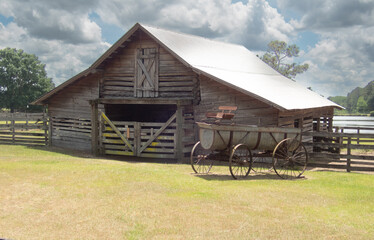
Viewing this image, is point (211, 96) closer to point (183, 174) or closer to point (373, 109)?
point (183, 174)

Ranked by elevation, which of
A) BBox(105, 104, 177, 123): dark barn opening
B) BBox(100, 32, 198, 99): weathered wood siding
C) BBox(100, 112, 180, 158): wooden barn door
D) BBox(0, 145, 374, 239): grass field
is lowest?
BBox(0, 145, 374, 239): grass field

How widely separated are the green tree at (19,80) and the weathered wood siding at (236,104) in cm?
4812

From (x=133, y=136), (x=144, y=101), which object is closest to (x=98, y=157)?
(x=133, y=136)

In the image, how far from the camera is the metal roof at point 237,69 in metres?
15.6

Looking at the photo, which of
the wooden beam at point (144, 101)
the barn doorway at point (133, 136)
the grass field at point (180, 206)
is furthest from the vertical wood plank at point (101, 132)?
the grass field at point (180, 206)

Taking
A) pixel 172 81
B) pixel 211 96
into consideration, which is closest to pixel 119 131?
pixel 172 81

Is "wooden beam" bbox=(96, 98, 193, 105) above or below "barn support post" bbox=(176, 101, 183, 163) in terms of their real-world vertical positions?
above

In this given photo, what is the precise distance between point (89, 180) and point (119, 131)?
6.52 metres

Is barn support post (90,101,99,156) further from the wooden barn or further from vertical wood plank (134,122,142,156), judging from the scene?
vertical wood plank (134,122,142,156)

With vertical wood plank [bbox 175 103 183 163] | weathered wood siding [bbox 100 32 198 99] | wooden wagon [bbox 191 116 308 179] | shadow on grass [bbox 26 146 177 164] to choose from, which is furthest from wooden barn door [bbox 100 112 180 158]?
wooden wagon [bbox 191 116 308 179]

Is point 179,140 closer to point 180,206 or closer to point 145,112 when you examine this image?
point 145,112

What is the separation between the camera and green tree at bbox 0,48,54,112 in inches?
2272

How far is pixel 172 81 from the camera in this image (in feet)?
58.1

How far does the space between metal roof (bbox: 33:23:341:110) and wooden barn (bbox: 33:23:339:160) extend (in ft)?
0.14
